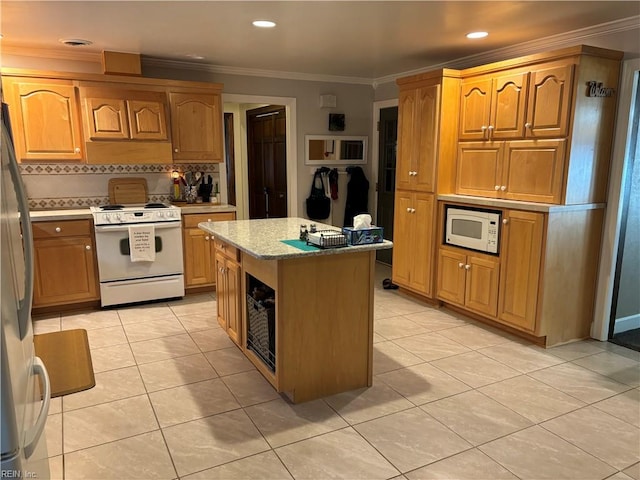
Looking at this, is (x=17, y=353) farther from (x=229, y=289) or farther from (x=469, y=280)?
(x=469, y=280)

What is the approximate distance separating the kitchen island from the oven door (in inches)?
60.6

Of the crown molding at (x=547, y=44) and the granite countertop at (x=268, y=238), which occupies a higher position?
the crown molding at (x=547, y=44)

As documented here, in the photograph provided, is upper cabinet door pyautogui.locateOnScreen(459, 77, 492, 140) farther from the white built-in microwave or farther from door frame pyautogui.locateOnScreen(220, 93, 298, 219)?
door frame pyautogui.locateOnScreen(220, 93, 298, 219)

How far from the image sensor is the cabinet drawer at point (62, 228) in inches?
155

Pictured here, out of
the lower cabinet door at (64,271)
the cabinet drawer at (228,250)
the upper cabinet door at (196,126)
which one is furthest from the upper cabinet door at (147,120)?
the cabinet drawer at (228,250)

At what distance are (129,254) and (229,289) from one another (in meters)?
1.44

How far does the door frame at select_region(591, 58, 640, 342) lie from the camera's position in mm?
3256

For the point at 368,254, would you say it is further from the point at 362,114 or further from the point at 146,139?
the point at 362,114

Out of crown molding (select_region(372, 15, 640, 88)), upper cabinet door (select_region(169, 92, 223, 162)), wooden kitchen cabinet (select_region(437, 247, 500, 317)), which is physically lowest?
wooden kitchen cabinet (select_region(437, 247, 500, 317))

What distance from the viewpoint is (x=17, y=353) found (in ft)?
3.65

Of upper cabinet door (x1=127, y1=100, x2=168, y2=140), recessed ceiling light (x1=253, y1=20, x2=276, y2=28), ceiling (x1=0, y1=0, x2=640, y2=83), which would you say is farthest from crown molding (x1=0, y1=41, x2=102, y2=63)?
recessed ceiling light (x1=253, y1=20, x2=276, y2=28)

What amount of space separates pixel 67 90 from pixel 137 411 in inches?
118

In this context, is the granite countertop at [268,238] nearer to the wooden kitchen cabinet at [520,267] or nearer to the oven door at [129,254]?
the oven door at [129,254]

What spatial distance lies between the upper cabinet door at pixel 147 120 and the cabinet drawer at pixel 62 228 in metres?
0.94
